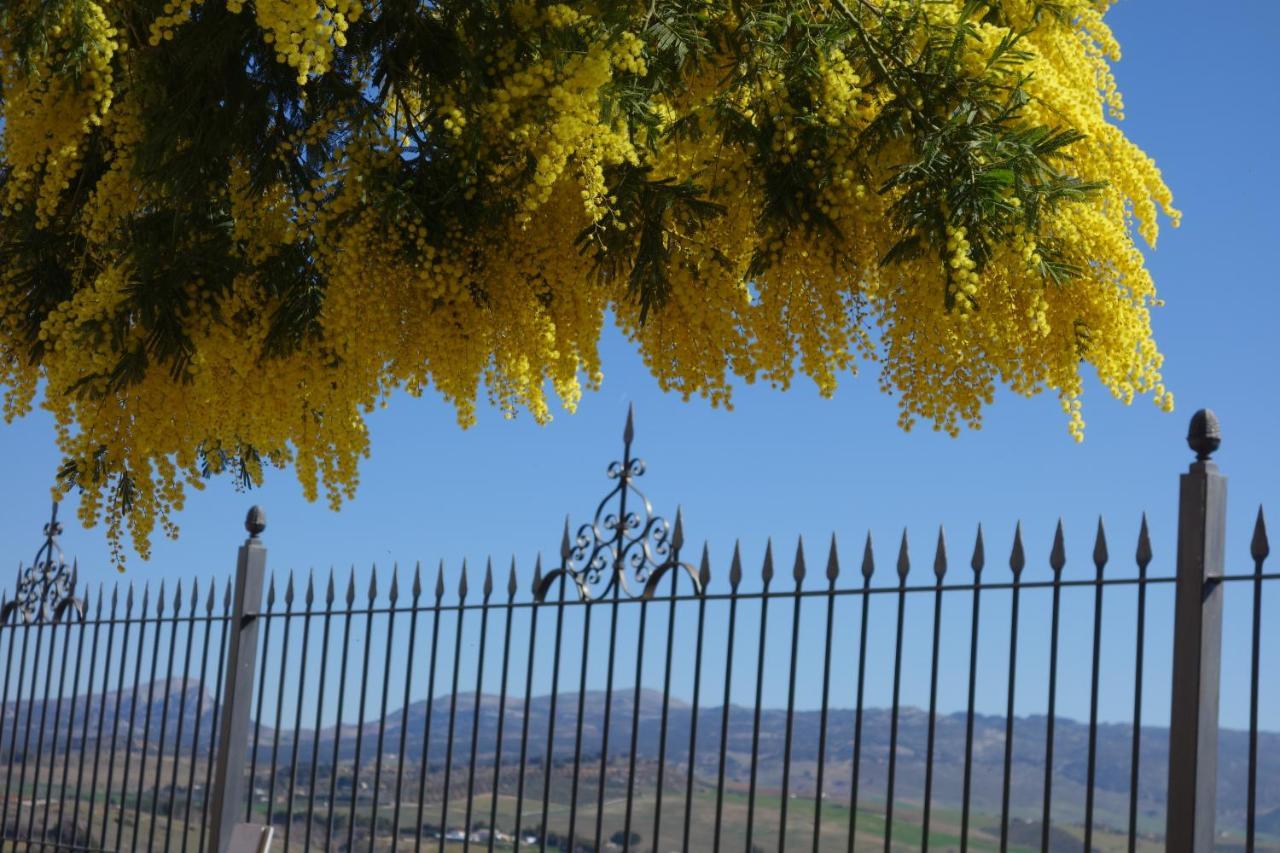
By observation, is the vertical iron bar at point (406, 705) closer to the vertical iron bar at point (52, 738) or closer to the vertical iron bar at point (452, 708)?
the vertical iron bar at point (452, 708)

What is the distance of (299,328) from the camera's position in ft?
16.2

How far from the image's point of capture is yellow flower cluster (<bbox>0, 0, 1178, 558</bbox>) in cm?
410

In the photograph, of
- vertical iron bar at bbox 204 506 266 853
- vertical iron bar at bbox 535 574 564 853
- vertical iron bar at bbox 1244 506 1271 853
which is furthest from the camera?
vertical iron bar at bbox 204 506 266 853

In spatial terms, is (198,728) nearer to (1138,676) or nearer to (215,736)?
(215,736)

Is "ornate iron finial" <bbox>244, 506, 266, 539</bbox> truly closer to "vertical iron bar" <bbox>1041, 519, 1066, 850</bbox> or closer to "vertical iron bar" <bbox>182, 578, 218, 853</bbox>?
"vertical iron bar" <bbox>182, 578, 218, 853</bbox>

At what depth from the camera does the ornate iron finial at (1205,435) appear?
4.10 m

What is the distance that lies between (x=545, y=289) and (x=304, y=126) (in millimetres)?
974

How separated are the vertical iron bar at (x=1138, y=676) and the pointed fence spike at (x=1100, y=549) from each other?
3.3 inches

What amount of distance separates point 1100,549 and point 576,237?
1.72 metres

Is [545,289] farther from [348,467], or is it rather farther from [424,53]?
[348,467]

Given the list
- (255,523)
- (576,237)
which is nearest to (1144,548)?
(576,237)

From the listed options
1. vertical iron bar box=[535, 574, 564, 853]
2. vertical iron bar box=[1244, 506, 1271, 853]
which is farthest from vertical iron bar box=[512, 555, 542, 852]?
vertical iron bar box=[1244, 506, 1271, 853]

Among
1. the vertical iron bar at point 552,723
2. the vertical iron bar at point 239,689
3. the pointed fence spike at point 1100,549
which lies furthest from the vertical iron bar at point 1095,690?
the vertical iron bar at point 239,689

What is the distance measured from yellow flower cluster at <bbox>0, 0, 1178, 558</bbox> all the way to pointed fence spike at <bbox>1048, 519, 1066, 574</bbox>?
1.20 feet
